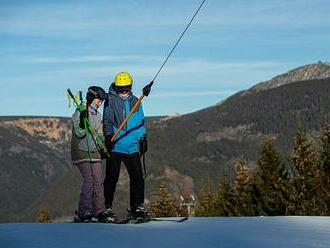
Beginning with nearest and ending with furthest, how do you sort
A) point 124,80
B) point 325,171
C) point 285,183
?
1. point 124,80
2. point 325,171
3. point 285,183

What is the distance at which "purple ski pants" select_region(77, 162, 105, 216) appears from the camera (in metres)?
9.52

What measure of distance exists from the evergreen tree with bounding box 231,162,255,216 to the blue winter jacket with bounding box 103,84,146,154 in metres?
42.3

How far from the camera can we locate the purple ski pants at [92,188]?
952cm

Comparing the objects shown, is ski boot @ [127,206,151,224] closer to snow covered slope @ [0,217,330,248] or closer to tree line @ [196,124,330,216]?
snow covered slope @ [0,217,330,248]

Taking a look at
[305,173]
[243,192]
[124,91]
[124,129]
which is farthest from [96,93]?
[243,192]

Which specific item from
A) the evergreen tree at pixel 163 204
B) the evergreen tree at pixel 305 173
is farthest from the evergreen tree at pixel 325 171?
the evergreen tree at pixel 163 204

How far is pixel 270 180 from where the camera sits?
47531 mm

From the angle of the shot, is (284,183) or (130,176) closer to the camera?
(130,176)

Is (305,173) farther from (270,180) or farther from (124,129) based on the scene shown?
(124,129)

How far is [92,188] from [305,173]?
117ft

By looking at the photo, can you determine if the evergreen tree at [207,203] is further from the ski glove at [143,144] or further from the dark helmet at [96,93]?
the dark helmet at [96,93]

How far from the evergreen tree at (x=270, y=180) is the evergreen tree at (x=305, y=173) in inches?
67.9

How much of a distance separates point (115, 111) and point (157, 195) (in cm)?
5393

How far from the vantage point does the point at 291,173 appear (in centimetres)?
4741
